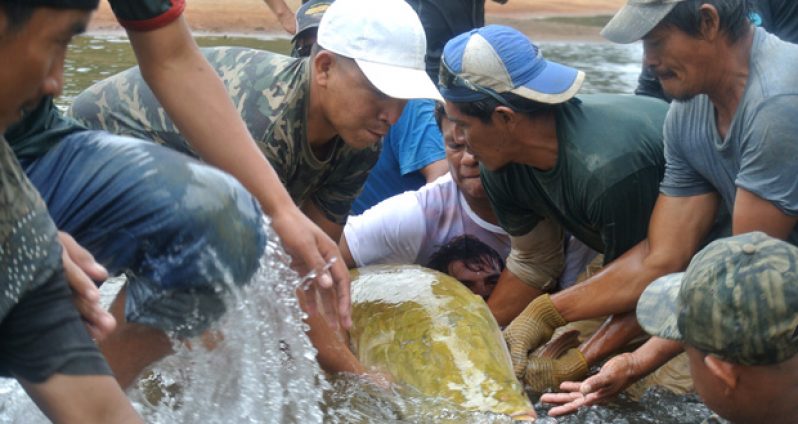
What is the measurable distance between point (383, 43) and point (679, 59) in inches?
34.2

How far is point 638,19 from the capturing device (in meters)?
3.47

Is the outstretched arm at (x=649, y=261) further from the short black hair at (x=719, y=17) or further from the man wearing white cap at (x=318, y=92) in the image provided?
the man wearing white cap at (x=318, y=92)

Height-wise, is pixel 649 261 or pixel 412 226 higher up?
pixel 649 261

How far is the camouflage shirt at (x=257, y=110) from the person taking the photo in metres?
3.45

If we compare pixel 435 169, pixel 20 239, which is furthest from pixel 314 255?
pixel 435 169

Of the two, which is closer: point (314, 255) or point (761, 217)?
point (314, 255)

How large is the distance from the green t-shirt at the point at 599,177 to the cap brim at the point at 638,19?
35cm

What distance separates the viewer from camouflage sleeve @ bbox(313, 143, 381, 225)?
371 cm

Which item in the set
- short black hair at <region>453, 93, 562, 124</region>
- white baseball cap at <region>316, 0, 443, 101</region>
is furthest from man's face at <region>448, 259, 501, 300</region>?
white baseball cap at <region>316, 0, 443, 101</region>

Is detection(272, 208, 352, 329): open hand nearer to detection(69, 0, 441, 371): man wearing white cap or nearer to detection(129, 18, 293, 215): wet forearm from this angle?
detection(129, 18, 293, 215): wet forearm

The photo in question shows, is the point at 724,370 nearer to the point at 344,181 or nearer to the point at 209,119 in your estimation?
the point at 209,119

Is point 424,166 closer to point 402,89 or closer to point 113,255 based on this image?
point 402,89

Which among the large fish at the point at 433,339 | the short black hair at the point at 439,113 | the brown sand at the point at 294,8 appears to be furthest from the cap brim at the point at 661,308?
the brown sand at the point at 294,8

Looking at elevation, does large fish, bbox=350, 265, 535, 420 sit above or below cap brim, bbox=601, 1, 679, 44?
below
